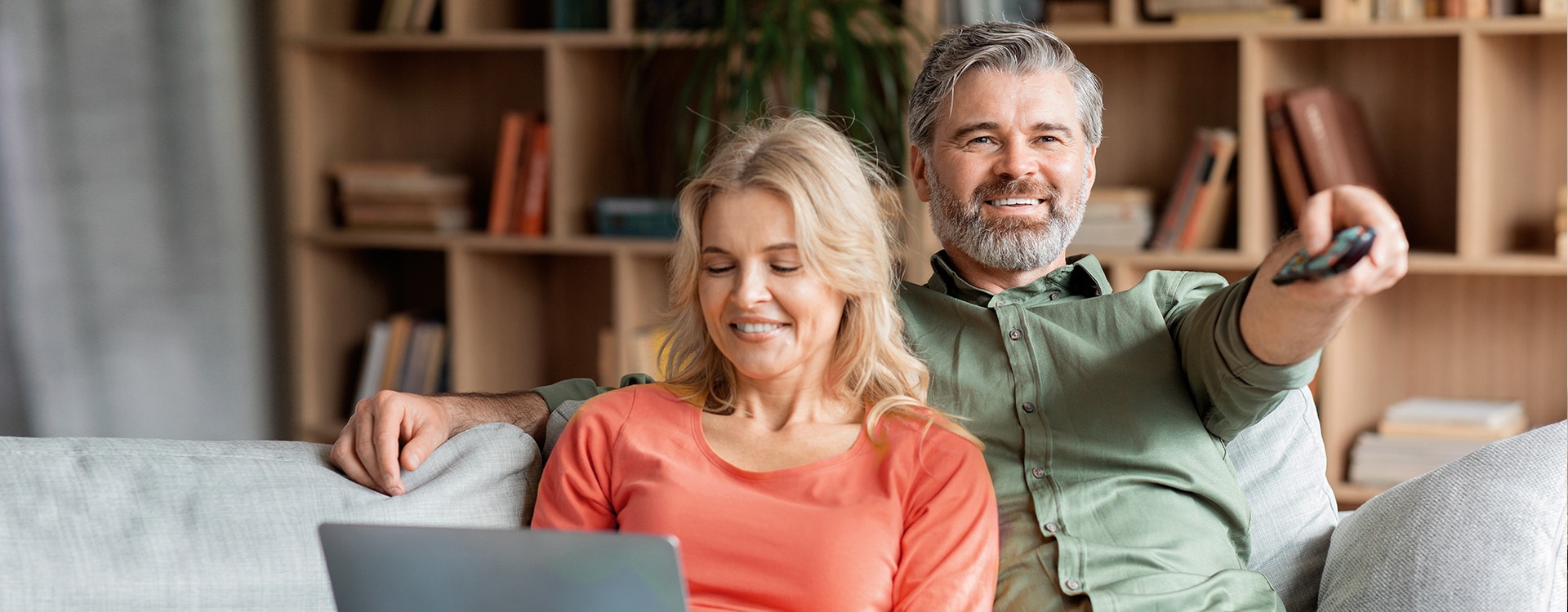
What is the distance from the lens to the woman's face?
1.28 meters

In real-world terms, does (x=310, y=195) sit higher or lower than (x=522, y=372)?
higher

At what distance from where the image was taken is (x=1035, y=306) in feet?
4.87

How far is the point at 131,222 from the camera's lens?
281 cm

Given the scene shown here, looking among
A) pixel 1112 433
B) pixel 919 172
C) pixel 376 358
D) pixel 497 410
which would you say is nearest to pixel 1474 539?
pixel 1112 433

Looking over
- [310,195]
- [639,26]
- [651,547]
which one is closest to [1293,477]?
[651,547]

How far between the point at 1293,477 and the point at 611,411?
0.80 metres

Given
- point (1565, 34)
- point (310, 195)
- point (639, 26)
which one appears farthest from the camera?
point (310, 195)

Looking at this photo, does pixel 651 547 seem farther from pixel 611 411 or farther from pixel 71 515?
pixel 71 515

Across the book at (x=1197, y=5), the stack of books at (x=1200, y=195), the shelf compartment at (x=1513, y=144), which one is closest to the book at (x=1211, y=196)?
the stack of books at (x=1200, y=195)

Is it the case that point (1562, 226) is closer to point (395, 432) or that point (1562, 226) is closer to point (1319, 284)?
point (1319, 284)

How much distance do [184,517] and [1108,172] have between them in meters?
2.08

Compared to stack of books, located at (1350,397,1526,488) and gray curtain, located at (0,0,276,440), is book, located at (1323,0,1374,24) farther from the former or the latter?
gray curtain, located at (0,0,276,440)

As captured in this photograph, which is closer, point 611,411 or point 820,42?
point 611,411

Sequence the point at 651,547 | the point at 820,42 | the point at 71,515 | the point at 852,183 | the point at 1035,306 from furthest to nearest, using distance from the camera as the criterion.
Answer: the point at 820,42 < the point at 1035,306 < the point at 852,183 < the point at 71,515 < the point at 651,547
